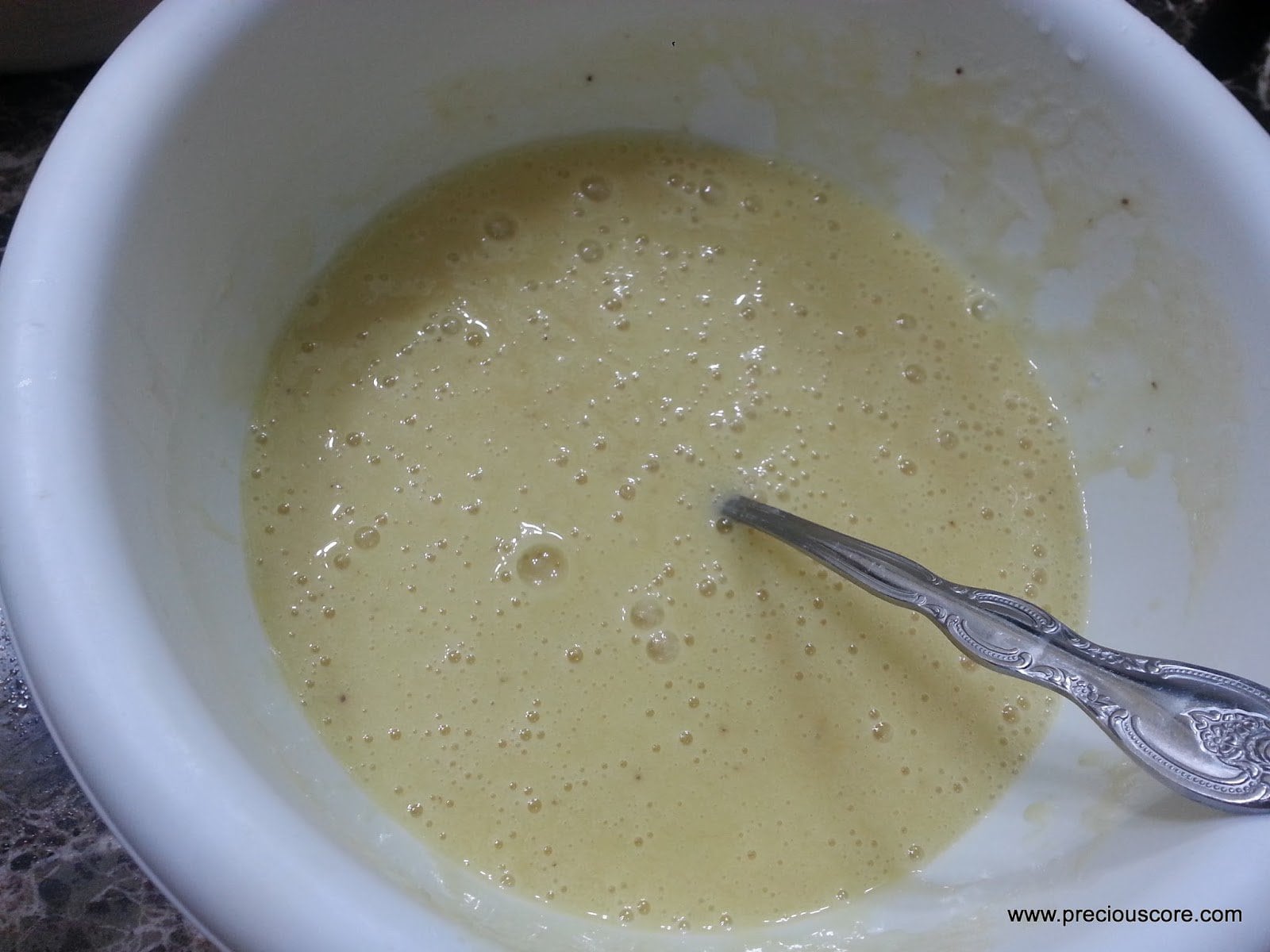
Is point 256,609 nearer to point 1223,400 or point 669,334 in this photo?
point 669,334

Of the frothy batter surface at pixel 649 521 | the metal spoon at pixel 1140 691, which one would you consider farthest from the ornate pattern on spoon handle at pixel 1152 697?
the frothy batter surface at pixel 649 521

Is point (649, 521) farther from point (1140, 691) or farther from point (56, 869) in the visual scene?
point (56, 869)

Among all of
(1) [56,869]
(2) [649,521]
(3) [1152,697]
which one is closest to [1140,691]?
(3) [1152,697]

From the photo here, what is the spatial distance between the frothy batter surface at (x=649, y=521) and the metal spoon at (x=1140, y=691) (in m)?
0.16

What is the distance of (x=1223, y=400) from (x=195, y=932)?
842mm

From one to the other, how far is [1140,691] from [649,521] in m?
0.37

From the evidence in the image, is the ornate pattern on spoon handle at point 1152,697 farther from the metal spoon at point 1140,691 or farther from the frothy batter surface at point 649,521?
the frothy batter surface at point 649,521

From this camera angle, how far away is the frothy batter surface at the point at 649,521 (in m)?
0.77

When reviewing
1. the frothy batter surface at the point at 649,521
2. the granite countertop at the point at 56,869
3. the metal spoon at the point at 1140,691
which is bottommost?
the granite countertop at the point at 56,869

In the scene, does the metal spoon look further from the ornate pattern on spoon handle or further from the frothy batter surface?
the frothy batter surface

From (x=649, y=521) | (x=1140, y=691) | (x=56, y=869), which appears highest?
(x=1140, y=691)

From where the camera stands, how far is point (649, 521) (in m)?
0.84

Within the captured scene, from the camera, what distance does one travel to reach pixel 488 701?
78 cm

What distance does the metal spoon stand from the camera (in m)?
0.59
